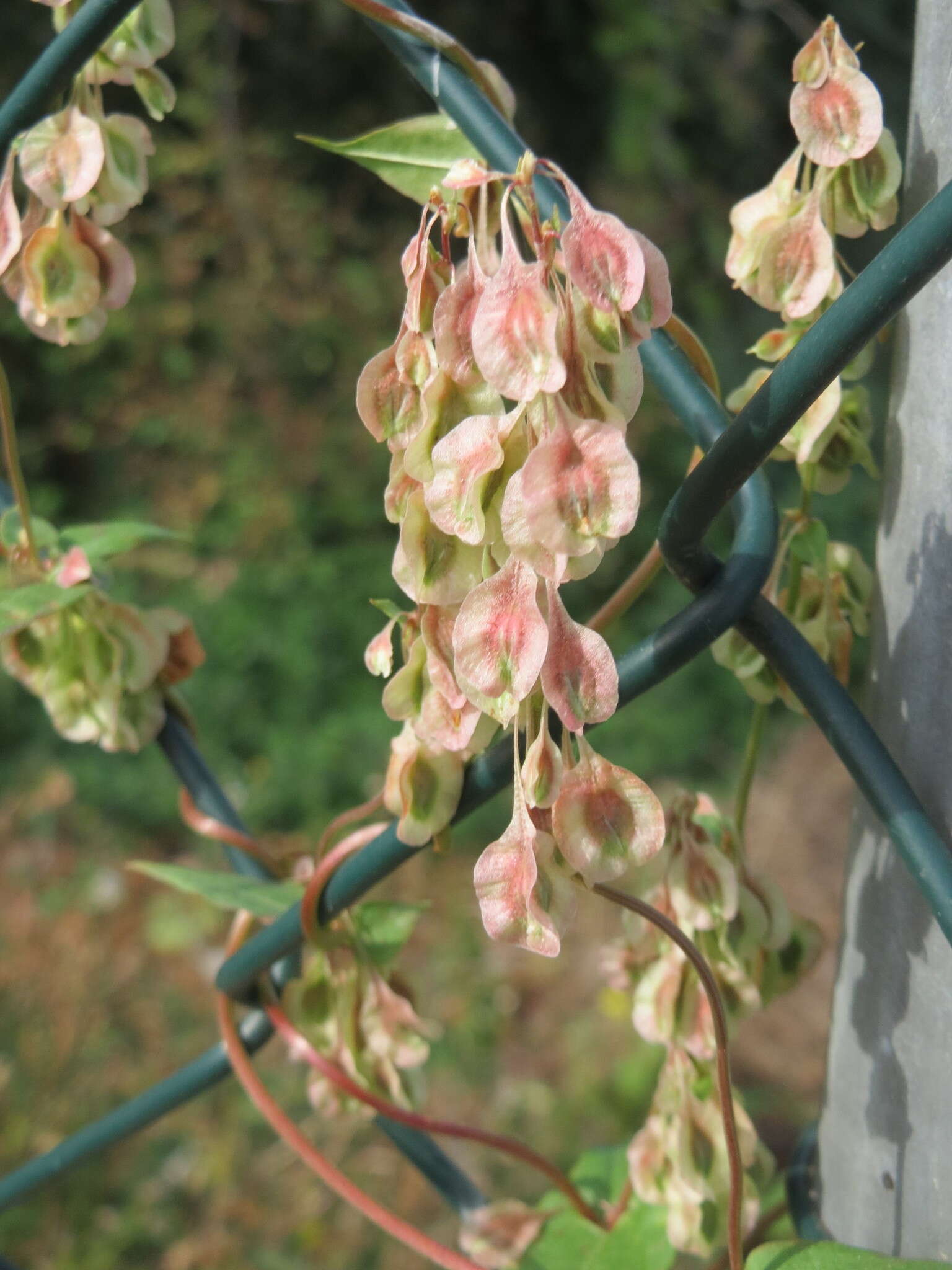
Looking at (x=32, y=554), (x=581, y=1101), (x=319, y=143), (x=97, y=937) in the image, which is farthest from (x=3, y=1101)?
(x=319, y=143)

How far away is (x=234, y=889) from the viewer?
17.1 inches

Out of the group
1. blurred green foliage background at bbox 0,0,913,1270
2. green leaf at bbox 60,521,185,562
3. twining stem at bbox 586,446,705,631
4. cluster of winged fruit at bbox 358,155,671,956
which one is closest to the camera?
cluster of winged fruit at bbox 358,155,671,956

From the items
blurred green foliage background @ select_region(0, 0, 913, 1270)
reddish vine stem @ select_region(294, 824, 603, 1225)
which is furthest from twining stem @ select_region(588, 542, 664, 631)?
blurred green foliage background @ select_region(0, 0, 913, 1270)

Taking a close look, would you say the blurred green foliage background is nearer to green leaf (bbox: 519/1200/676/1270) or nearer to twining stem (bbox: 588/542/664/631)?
green leaf (bbox: 519/1200/676/1270)

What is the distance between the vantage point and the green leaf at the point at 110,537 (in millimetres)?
434

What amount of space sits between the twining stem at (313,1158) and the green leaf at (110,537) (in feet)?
0.52

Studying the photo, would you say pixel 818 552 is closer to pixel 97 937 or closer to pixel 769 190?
pixel 769 190

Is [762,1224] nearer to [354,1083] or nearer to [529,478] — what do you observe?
[354,1083]

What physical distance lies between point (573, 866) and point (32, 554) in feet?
0.87

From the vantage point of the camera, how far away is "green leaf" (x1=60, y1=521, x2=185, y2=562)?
0.43m

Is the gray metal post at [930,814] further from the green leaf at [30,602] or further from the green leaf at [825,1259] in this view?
the green leaf at [30,602]

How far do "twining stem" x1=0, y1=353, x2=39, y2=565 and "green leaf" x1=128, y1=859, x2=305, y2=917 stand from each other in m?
0.13

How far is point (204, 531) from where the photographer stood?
109 inches

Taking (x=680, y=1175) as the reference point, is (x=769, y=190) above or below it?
above
